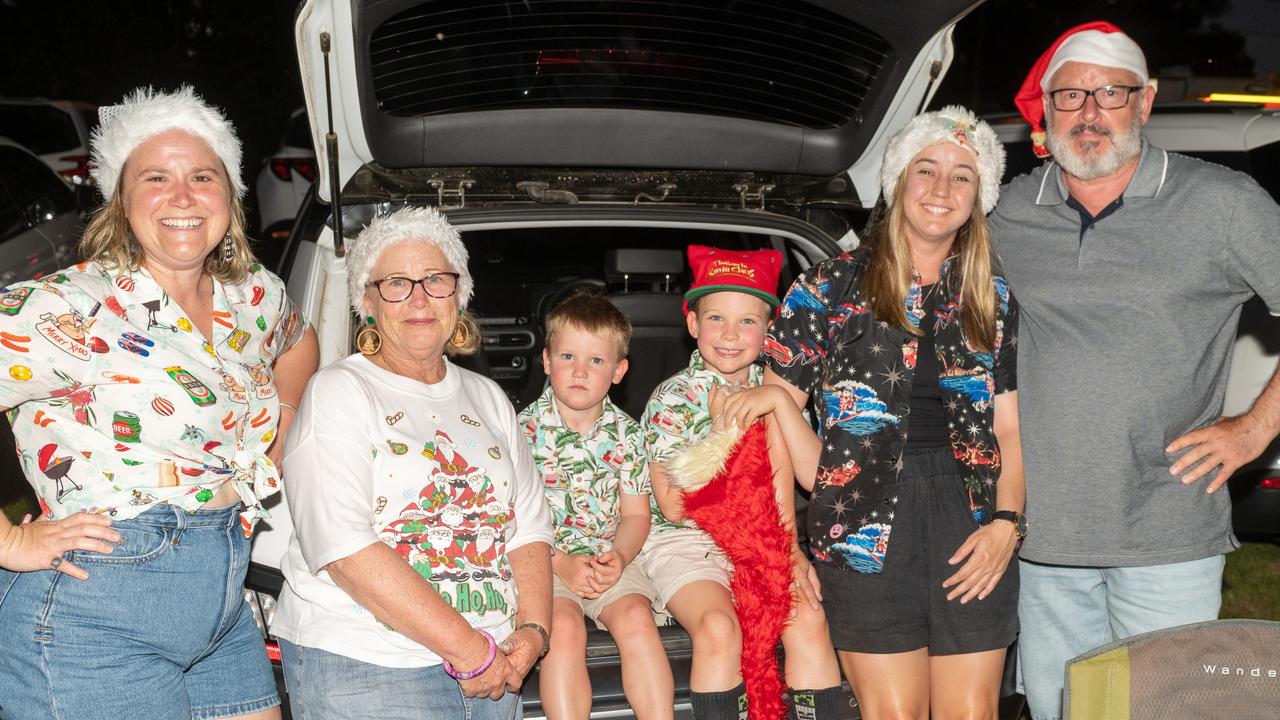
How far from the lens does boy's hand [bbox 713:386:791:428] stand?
103 inches

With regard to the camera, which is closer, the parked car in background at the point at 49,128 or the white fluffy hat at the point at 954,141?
the white fluffy hat at the point at 954,141

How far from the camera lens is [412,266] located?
2.43 meters

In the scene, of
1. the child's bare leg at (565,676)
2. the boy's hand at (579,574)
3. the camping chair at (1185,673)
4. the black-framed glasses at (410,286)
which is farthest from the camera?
the boy's hand at (579,574)

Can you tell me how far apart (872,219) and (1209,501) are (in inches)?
44.6

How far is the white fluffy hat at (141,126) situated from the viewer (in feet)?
7.11

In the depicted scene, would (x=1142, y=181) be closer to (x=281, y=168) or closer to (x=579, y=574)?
(x=579, y=574)

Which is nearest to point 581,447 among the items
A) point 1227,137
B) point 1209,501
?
point 1209,501

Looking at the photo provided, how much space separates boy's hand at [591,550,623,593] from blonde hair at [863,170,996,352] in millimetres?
946

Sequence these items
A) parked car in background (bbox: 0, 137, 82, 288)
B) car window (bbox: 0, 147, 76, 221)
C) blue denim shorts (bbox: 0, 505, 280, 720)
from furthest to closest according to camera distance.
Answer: car window (bbox: 0, 147, 76, 221) → parked car in background (bbox: 0, 137, 82, 288) → blue denim shorts (bbox: 0, 505, 280, 720)

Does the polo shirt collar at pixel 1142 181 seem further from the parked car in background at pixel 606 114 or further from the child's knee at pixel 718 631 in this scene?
the child's knee at pixel 718 631

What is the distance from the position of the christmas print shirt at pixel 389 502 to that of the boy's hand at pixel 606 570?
0.43 metres

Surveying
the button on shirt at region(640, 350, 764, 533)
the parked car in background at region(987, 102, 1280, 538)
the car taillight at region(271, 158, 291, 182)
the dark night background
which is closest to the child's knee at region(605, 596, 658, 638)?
the button on shirt at region(640, 350, 764, 533)

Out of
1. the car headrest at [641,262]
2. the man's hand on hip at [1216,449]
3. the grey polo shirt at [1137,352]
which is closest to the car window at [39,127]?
the car headrest at [641,262]

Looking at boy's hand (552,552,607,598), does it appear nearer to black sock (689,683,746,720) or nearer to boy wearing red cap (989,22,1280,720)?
black sock (689,683,746,720)
